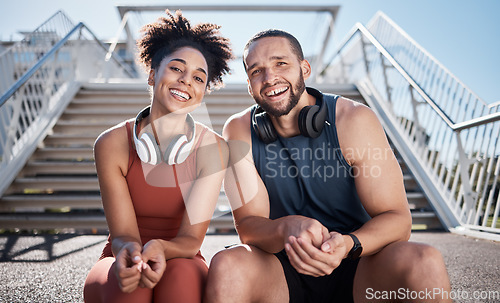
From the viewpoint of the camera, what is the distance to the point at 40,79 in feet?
18.6

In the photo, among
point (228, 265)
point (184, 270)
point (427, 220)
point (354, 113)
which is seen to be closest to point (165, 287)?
point (184, 270)

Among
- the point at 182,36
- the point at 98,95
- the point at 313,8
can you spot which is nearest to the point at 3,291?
the point at 182,36

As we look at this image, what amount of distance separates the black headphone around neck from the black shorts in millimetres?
533

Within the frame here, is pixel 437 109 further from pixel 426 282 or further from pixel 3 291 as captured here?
pixel 3 291

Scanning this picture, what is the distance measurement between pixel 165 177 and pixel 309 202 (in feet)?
2.16

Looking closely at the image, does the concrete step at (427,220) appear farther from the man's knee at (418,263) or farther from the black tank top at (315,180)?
Answer: the man's knee at (418,263)

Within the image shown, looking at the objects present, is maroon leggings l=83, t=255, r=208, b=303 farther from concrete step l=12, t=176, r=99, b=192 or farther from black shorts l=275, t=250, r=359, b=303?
concrete step l=12, t=176, r=99, b=192

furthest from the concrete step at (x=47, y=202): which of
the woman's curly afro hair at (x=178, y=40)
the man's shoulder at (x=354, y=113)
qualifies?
the man's shoulder at (x=354, y=113)

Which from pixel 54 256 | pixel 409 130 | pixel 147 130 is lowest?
pixel 54 256

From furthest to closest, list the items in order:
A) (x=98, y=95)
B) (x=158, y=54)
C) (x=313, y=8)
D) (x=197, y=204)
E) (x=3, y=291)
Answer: (x=313, y=8) → (x=98, y=95) → (x=3, y=291) → (x=158, y=54) → (x=197, y=204)

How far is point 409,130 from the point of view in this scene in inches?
192

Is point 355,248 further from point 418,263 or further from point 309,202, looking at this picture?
point 309,202

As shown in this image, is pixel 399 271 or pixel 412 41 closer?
pixel 399 271

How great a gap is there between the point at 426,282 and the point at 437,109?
343 centimetres
